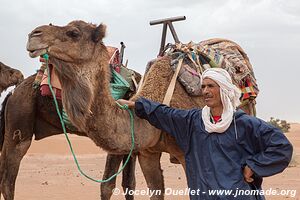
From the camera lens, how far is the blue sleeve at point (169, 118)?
4.34 m

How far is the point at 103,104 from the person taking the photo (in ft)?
16.3

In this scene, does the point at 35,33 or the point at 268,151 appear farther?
the point at 35,33

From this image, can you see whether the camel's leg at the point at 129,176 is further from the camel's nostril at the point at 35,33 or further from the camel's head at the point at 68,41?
the camel's nostril at the point at 35,33

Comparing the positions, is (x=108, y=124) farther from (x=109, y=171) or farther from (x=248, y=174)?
(x=109, y=171)

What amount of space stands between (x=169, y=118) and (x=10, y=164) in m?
3.68

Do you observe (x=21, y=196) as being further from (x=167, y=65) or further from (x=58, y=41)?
(x=58, y=41)

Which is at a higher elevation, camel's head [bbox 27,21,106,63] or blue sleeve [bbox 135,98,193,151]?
camel's head [bbox 27,21,106,63]

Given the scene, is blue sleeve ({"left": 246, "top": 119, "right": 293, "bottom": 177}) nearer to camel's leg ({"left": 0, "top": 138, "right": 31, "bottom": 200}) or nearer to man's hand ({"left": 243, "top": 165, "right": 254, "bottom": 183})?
man's hand ({"left": 243, "top": 165, "right": 254, "bottom": 183})

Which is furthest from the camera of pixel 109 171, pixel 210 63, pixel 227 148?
pixel 109 171

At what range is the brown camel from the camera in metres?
8.77

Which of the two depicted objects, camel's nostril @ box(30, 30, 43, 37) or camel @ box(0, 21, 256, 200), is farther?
camel @ box(0, 21, 256, 200)

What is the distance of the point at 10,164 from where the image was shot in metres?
7.51

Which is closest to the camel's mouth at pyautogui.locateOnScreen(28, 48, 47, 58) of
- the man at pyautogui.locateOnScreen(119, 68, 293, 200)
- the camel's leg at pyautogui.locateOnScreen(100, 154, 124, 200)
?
the man at pyautogui.locateOnScreen(119, 68, 293, 200)

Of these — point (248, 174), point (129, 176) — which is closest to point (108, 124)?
point (248, 174)
